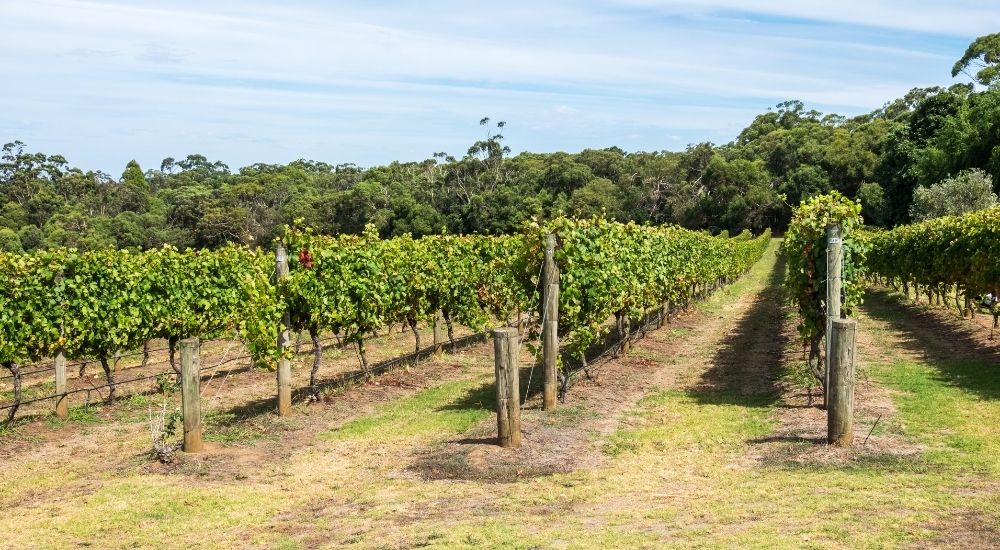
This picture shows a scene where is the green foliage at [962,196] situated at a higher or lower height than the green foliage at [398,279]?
higher

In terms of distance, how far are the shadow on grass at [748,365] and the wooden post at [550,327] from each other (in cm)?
256

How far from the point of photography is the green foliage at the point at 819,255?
1311cm

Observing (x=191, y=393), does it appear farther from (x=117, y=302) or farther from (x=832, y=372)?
(x=832, y=372)

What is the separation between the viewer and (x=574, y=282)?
13.3 meters

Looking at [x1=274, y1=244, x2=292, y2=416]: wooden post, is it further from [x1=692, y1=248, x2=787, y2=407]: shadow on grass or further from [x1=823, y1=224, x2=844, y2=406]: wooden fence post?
[x1=823, y1=224, x2=844, y2=406]: wooden fence post

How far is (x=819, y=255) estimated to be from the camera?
13.2 metres

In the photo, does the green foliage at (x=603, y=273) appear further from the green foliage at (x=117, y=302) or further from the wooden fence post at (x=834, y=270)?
the green foliage at (x=117, y=302)

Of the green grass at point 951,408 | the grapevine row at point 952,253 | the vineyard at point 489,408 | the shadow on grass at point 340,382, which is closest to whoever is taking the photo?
the vineyard at point 489,408

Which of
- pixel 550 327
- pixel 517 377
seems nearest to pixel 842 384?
pixel 517 377

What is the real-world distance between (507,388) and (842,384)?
389 cm

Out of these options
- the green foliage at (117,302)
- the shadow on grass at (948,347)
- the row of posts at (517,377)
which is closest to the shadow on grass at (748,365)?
the row of posts at (517,377)

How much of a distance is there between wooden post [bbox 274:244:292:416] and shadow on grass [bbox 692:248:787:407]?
6526 millimetres

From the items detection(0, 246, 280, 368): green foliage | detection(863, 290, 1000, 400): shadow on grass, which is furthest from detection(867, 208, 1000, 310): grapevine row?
detection(0, 246, 280, 368): green foliage

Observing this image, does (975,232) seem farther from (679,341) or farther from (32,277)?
(32,277)
